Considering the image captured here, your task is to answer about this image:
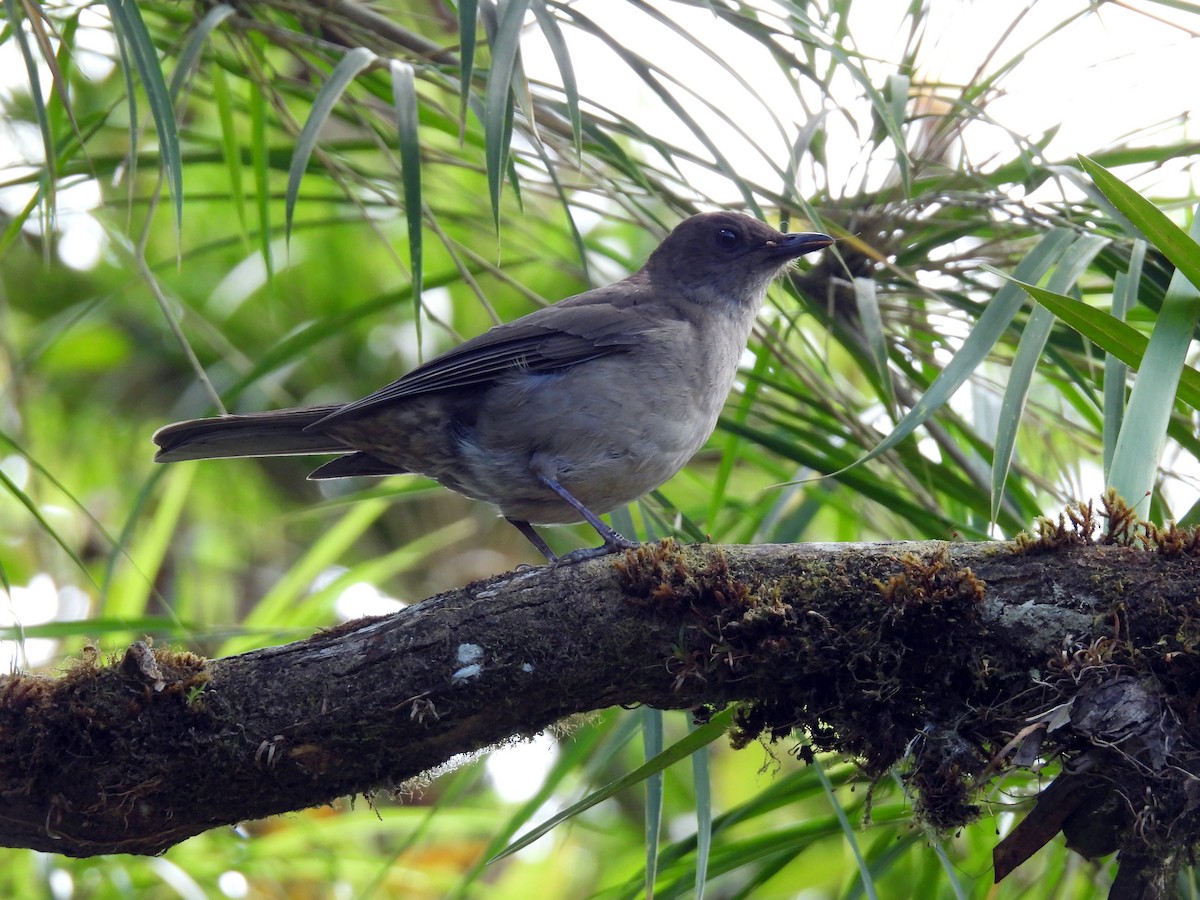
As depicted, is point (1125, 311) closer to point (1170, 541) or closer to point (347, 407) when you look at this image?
point (1170, 541)

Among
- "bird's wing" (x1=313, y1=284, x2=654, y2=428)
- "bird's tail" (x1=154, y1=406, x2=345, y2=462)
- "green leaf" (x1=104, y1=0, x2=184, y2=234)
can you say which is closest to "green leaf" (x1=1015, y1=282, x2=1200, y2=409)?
"bird's wing" (x1=313, y1=284, x2=654, y2=428)

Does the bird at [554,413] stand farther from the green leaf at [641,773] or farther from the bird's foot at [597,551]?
the green leaf at [641,773]

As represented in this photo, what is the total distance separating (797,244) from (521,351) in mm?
1053

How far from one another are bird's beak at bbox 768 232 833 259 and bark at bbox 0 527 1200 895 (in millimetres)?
1648

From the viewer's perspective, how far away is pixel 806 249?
411cm

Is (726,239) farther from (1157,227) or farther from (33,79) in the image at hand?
(33,79)

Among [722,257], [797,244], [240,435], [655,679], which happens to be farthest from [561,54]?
[240,435]

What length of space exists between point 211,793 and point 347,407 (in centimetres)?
159

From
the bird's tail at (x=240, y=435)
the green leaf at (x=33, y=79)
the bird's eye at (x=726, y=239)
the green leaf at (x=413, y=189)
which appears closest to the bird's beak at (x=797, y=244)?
the bird's eye at (x=726, y=239)

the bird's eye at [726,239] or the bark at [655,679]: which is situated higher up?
the bird's eye at [726,239]

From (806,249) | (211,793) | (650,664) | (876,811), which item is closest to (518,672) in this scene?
(650,664)

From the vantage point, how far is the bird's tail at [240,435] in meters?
3.99

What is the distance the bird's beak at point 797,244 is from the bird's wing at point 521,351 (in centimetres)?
55

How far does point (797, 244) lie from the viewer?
4160 millimetres
